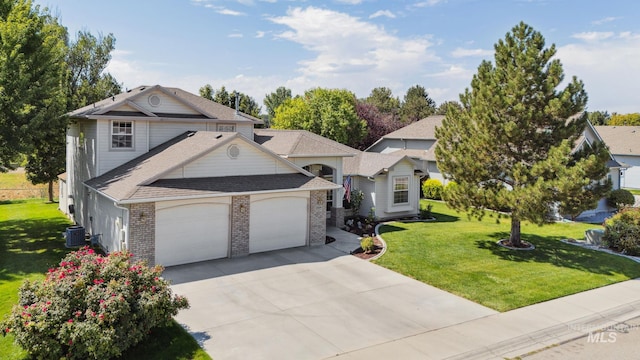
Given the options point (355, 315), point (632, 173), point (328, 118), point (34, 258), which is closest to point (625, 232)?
point (355, 315)

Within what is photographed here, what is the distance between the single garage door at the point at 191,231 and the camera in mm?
15000

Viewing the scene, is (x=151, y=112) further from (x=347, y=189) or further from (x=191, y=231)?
(x=347, y=189)

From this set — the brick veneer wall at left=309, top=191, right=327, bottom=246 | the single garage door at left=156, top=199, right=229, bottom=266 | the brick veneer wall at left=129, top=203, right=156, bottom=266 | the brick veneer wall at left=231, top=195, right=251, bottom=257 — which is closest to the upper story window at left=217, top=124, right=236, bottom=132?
the brick veneer wall at left=309, top=191, right=327, bottom=246

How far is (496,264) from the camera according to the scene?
54.3 ft

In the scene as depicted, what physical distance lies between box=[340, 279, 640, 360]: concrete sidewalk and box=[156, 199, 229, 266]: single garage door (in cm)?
806

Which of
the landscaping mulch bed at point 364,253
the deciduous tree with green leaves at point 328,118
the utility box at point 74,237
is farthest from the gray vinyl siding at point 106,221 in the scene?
the deciduous tree with green leaves at point 328,118

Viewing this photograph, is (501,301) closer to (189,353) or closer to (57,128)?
(189,353)

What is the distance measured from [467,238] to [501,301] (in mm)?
7629

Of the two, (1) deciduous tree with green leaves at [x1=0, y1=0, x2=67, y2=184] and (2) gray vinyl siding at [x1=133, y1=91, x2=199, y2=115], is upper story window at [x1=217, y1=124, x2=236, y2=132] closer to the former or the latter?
(2) gray vinyl siding at [x1=133, y1=91, x2=199, y2=115]

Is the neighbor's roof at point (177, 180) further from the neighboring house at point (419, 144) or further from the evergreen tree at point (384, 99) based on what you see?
the evergreen tree at point (384, 99)

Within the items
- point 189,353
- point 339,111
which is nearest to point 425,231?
point 189,353

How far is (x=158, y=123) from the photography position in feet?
66.0

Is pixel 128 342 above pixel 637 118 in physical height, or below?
below

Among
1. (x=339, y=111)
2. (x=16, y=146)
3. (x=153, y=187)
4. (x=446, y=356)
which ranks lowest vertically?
(x=446, y=356)
